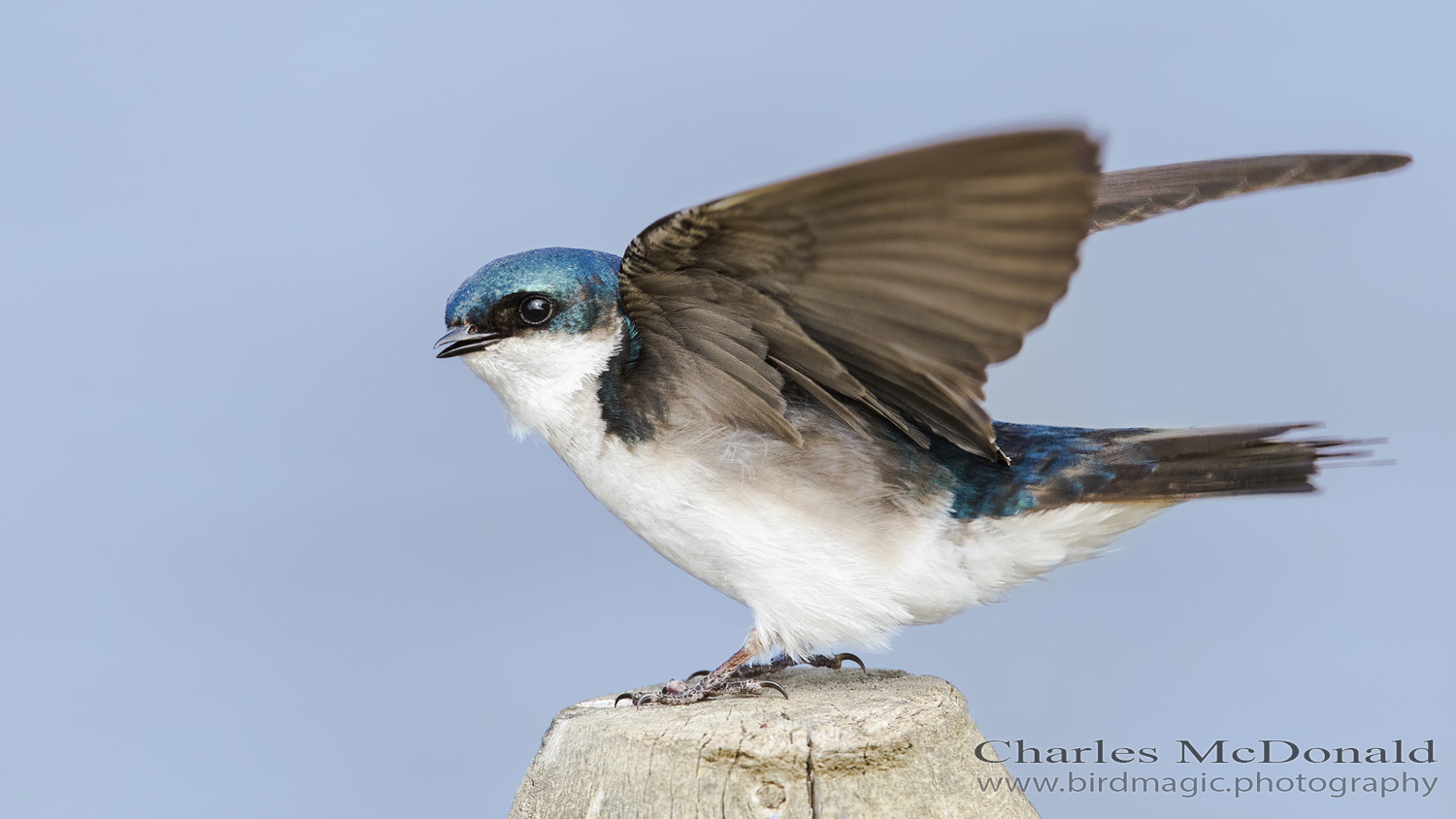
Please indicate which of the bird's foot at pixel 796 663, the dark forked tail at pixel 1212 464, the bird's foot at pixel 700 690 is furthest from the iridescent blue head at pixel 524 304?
the dark forked tail at pixel 1212 464

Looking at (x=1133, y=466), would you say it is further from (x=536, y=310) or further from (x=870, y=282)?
(x=536, y=310)

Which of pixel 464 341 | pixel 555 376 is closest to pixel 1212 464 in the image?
pixel 555 376

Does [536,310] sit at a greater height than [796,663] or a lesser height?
greater

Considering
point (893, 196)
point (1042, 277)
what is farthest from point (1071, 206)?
point (893, 196)

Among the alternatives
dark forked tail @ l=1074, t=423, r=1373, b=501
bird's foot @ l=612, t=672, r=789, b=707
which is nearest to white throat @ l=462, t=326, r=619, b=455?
bird's foot @ l=612, t=672, r=789, b=707

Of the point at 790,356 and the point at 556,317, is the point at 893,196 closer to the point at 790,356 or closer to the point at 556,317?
the point at 790,356
